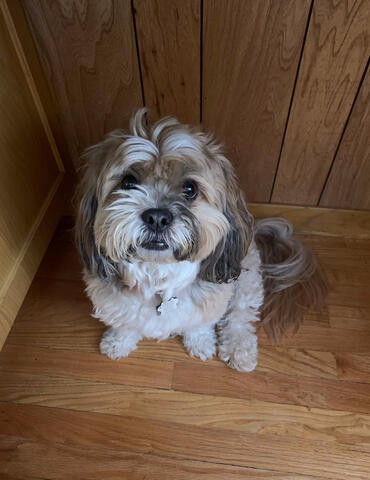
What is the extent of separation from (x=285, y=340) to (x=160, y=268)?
1.92ft

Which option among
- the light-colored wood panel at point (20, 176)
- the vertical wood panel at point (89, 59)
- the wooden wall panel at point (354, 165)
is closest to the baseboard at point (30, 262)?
the light-colored wood panel at point (20, 176)

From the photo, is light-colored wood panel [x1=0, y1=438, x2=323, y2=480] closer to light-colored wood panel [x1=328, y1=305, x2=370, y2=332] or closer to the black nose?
light-colored wood panel [x1=328, y1=305, x2=370, y2=332]

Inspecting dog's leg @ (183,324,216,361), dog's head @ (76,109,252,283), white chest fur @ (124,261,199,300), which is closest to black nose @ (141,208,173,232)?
dog's head @ (76,109,252,283)

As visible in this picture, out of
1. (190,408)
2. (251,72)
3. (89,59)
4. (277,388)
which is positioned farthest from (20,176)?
(277,388)

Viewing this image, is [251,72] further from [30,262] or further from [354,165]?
[30,262]

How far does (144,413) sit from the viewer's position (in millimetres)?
1114

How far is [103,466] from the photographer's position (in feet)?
3.40

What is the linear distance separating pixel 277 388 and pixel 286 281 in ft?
1.13

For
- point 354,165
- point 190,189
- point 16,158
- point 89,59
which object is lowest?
point 354,165

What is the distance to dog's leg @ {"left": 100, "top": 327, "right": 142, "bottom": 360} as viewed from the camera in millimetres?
1202

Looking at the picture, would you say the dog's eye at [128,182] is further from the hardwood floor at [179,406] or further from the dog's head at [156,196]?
the hardwood floor at [179,406]

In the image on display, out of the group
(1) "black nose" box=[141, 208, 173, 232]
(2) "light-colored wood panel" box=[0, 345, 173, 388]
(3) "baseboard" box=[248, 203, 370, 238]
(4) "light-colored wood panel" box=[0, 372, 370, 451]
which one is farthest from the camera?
(3) "baseboard" box=[248, 203, 370, 238]

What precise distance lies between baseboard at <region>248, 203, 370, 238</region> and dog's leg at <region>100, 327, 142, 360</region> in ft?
2.23

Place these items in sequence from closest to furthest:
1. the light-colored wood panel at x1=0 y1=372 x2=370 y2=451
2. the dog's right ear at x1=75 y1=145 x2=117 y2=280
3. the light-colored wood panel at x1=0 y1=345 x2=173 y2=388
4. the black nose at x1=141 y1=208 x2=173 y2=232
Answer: the black nose at x1=141 y1=208 x2=173 y2=232 → the dog's right ear at x1=75 y1=145 x2=117 y2=280 → the light-colored wood panel at x1=0 y1=372 x2=370 y2=451 → the light-colored wood panel at x1=0 y1=345 x2=173 y2=388
